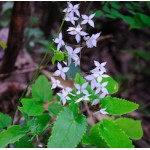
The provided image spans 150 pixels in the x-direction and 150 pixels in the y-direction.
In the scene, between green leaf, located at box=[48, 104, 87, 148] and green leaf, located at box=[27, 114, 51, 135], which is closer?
green leaf, located at box=[48, 104, 87, 148]

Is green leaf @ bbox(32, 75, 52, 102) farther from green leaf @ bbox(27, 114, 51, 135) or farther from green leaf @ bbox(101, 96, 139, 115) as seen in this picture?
green leaf @ bbox(101, 96, 139, 115)

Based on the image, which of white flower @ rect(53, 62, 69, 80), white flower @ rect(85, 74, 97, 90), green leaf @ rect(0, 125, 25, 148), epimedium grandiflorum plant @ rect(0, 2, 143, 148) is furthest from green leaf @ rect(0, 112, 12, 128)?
white flower @ rect(85, 74, 97, 90)

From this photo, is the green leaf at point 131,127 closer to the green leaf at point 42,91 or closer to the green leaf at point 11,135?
the green leaf at point 42,91

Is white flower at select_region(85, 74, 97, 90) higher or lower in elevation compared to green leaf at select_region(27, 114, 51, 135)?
higher

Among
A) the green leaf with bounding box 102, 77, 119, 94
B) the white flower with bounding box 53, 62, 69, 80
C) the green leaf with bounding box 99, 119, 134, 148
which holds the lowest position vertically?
the green leaf with bounding box 99, 119, 134, 148

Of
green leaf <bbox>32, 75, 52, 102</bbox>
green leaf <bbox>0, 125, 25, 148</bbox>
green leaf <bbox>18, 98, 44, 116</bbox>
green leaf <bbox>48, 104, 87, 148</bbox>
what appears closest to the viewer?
green leaf <bbox>48, 104, 87, 148</bbox>

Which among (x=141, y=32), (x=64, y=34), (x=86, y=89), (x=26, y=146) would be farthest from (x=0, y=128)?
(x=141, y=32)

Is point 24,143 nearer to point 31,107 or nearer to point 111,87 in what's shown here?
point 31,107

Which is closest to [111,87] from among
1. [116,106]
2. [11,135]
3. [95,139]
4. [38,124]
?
[116,106]
